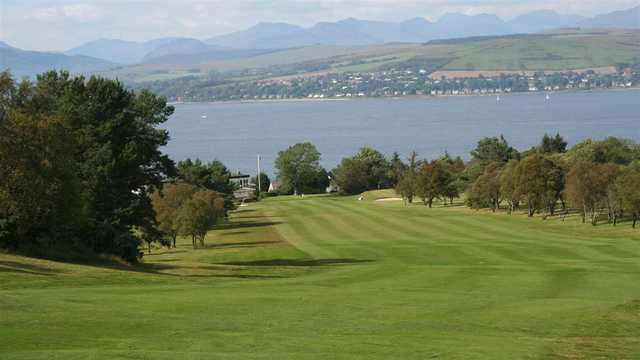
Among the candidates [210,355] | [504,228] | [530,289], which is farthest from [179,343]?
[504,228]

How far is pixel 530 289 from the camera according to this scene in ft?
95.0

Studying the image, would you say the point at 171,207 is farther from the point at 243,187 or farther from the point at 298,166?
the point at 243,187

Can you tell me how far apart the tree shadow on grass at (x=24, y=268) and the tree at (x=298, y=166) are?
4339 inches

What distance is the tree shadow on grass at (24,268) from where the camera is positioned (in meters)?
27.3

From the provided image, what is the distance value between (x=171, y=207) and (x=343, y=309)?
44056mm

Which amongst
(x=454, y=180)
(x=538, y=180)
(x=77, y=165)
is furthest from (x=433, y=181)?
(x=77, y=165)

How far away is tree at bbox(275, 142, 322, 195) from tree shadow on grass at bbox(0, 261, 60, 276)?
110212 mm

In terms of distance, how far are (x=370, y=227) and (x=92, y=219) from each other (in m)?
34.0

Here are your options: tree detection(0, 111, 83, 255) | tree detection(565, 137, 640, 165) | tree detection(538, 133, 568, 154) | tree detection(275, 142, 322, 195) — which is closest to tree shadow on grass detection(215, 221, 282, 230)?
tree detection(565, 137, 640, 165)

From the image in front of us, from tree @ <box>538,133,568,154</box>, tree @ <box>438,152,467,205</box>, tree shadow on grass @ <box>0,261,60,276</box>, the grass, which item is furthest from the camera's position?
tree @ <box>538,133,568,154</box>

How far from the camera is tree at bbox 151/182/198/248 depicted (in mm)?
62844

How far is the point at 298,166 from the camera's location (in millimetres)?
143000

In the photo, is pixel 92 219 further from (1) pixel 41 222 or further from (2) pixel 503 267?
(2) pixel 503 267

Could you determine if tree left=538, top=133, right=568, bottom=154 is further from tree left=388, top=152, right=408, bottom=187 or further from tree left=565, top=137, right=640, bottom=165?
tree left=388, top=152, right=408, bottom=187
